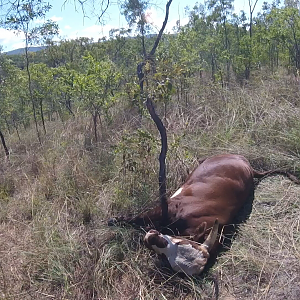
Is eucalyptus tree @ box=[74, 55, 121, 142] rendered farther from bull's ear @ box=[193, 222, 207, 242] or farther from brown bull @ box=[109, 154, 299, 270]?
bull's ear @ box=[193, 222, 207, 242]

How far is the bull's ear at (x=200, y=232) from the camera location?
315 cm

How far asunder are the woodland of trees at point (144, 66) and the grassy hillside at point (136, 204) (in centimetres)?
61

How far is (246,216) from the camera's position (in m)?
3.80

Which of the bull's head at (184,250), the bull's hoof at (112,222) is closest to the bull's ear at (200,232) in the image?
the bull's head at (184,250)

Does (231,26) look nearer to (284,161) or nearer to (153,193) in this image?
(284,161)

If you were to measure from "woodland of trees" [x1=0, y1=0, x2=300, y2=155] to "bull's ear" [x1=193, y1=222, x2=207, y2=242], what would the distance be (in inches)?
48.5

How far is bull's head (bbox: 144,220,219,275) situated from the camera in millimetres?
2896

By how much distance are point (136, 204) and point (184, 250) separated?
117cm

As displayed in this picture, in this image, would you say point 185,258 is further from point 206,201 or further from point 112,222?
point 112,222

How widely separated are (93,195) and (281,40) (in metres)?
7.08

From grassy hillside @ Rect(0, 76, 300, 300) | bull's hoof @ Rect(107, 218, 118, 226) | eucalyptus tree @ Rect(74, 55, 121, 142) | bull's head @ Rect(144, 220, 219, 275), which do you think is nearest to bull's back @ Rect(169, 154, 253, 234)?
grassy hillside @ Rect(0, 76, 300, 300)

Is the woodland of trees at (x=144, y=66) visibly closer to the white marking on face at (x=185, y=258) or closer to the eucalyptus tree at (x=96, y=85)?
the eucalyptus tree at (x=96, y=85)

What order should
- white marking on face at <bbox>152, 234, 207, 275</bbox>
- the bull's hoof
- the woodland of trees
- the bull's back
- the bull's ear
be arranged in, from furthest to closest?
the woodland of trees < the bull's hoof < the bull's back < the bull's ear < white marking on face at <bbox>152, 234, 207, 275</bbox>

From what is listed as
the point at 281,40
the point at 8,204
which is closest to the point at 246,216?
the point at 8,204
